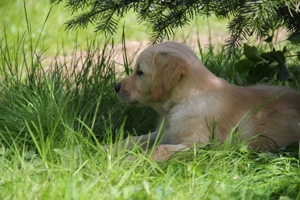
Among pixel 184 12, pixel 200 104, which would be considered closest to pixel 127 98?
pixel 200 104

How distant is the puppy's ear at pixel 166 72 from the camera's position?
3758 millimetres

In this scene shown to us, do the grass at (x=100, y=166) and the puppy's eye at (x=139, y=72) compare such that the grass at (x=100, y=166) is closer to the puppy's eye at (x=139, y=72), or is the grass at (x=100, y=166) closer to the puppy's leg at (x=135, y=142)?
the puppy's leg at (x=135, y=142)

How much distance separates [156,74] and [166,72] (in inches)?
2.6

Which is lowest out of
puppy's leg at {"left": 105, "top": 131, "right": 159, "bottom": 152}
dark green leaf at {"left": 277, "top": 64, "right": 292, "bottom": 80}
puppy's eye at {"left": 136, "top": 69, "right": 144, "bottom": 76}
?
puppy's leg at {"left": 105, "top": 131, "right": 159, "bottom": 152}

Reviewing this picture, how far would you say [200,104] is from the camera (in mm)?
3775

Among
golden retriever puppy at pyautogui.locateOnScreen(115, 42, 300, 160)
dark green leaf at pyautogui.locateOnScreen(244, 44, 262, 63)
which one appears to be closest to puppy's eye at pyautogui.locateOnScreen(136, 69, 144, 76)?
golden retriever puppy at pyautogui.locateOnScreen(115, 42, 300, 160)

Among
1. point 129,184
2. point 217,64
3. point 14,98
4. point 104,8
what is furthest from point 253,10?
point 217,64

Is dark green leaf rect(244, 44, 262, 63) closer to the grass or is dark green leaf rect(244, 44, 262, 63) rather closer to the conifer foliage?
the conifer foliage

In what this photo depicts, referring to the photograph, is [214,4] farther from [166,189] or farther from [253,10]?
[166,189]

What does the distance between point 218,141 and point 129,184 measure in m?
0.95

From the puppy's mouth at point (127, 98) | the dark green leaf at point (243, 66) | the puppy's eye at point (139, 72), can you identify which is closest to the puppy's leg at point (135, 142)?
the puppy's mouth at point (127, 98)

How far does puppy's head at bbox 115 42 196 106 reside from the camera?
3764 millimetres

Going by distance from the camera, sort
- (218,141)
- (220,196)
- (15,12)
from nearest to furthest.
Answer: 1. (220,196)
2. (218,141)
3. (15,12)

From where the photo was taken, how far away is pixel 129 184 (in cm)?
295
